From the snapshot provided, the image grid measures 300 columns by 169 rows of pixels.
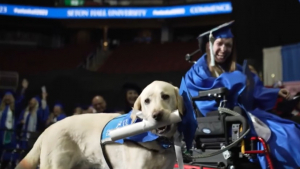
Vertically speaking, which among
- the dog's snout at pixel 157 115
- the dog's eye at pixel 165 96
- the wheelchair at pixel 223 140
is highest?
the dog's eye at pixel 165 96

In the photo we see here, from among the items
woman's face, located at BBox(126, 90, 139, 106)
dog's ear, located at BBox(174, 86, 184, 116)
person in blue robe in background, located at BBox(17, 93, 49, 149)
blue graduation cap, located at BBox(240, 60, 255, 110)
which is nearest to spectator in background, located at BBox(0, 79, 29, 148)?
person in blue robe in background, located at BBox(17, 93, 49, 149)

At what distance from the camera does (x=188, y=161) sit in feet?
11.3

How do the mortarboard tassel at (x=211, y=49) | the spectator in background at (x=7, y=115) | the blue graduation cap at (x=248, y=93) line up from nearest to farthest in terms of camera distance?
the blue graduation cap at (x=248, y=93) < the mortarboard tassel at (x=211, y=49) < the spectator in background at (x=7, y=115)

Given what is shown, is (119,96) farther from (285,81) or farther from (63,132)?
(63,132)

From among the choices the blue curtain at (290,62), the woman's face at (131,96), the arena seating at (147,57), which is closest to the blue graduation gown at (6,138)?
the woman's face at (131,96)

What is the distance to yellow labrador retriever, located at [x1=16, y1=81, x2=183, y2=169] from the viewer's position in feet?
6.95

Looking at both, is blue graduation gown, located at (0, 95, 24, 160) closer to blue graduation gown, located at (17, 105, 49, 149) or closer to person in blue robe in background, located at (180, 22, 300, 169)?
blue graduation gown, located at (17, 105, 49, 149)

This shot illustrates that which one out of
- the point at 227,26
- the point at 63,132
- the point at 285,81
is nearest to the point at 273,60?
the point at 285,81

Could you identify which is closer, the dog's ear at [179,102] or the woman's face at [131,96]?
the dog's ear at [179,102]

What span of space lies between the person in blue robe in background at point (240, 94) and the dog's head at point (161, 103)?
51cm

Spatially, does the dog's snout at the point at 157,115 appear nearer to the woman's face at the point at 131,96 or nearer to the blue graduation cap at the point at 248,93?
the blue graduation cap at the point at 248,93

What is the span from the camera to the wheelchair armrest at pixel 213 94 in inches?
116

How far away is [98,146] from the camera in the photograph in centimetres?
241

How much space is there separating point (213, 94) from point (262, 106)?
1.89 ft
